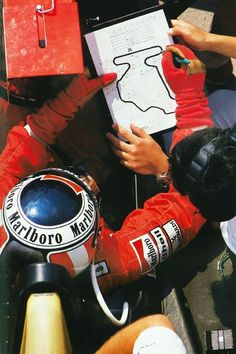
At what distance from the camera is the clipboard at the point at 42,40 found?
6.11 ft

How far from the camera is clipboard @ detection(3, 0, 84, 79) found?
1.86m

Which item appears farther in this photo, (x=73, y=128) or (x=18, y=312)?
(x=73, y=128)

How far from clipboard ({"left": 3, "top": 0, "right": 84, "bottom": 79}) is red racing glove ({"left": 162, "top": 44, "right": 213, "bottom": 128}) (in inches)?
13.6

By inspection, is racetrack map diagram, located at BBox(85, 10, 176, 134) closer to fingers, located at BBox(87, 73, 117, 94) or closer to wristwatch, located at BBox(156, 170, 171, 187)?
fingers, located at BBox(87, 73, 117, 94)

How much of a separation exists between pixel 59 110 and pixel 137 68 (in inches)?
11.9

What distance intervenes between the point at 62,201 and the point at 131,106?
24.4 inches

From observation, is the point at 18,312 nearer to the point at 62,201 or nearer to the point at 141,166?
the point at 62,201

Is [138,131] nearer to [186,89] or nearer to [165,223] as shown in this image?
[186,89]

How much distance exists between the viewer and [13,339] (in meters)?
1.58

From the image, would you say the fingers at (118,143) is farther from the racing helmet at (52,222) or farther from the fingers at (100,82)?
the racing helmet at (52,222)

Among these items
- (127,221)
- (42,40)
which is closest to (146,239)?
(127,221)

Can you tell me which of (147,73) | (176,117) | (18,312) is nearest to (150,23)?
(147,73)

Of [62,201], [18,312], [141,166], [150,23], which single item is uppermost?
[150,23]

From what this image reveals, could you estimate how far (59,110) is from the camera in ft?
6.63
